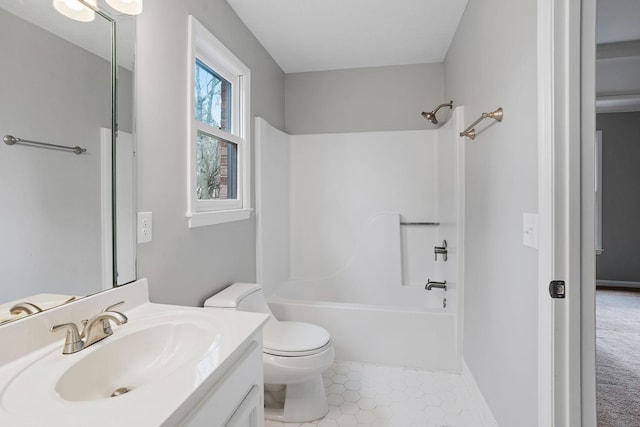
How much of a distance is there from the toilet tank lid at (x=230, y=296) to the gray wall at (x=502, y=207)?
1.29m

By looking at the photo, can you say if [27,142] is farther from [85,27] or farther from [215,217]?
[215,217]

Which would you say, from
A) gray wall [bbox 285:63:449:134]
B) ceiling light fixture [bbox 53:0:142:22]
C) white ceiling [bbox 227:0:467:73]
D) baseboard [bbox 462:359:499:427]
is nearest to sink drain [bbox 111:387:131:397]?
ceiling light fixture [bbox 53:0:142:22]

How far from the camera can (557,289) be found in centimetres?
96

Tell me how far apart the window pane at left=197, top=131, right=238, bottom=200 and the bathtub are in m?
0.91

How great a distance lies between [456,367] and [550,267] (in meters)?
1.40

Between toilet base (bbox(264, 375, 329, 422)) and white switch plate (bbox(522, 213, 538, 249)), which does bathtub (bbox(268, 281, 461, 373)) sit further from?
white switch plate (bbox(522, 213, 538, 249))

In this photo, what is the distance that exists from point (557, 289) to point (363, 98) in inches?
91.3

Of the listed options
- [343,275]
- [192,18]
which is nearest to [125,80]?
[192,18]

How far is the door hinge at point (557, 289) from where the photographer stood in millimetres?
951

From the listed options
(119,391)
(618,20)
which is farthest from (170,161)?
(618,20)

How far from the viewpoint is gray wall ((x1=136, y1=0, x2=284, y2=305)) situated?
1.24 metres

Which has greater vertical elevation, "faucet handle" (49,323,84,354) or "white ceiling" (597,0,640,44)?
"white ceiling" (597,0,640,44)

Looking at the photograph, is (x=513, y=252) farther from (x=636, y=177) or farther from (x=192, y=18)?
(x=636, y=177)

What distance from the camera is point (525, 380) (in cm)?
118
